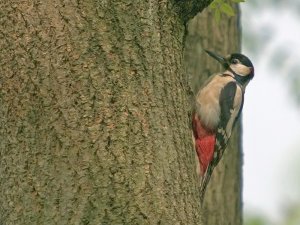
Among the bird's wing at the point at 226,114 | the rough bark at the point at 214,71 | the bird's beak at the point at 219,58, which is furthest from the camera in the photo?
the bird's beak at the point at 219,58

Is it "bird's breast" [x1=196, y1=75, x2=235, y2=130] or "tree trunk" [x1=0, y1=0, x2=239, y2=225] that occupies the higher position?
"bird's breast" [x1=196, y1=75, x2=235, y2=130]

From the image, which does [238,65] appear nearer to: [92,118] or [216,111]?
[216,111]

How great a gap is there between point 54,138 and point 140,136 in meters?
0.32

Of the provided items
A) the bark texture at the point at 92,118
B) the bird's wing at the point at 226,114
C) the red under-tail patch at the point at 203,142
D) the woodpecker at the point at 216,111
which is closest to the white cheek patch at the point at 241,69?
the woodpecker at the point at 216,111

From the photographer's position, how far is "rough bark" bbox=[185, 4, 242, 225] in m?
5.11

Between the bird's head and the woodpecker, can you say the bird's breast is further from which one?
the bird's head

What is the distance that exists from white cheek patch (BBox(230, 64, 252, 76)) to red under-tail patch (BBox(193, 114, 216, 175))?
18.4 inches

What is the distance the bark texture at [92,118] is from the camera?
9.77 ft

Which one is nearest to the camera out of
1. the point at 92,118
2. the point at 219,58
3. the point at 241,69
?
the point at 92,118

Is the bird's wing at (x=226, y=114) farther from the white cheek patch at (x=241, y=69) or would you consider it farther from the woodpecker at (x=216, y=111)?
the white cheek patch at (x=241, y=69)

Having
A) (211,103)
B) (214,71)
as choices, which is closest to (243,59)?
(214,71)

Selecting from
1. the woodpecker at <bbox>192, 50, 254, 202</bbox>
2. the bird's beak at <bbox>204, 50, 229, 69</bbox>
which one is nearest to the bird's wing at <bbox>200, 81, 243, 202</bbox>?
the woodpecker at <bbox>192, 50, 254, 202</bbox>

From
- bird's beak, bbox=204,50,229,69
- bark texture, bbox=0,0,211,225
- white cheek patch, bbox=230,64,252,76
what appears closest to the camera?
bark texture, bbox=0,0,211,225

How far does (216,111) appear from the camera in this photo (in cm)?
567
